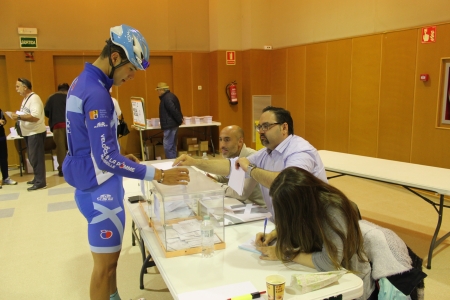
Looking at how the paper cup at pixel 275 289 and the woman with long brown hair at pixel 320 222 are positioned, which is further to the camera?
the woman with long brown hair at pixel 320 222

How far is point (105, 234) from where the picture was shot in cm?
198

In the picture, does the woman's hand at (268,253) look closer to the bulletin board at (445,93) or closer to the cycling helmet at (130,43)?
the cycling helmet at (130,43)

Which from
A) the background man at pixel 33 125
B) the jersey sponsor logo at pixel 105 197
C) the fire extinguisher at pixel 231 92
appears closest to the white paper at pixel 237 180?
the jersey sponsor logo at pixel 105 197

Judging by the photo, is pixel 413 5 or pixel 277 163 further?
pixel 413 5

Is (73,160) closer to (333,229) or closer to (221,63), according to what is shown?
(333,229)

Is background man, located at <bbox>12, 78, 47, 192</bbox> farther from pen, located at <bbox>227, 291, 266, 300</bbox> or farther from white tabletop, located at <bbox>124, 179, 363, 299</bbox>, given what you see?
pen, located at <bbox>227, 291, 266, 300</bbox>

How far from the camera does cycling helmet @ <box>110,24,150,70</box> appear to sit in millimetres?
1855

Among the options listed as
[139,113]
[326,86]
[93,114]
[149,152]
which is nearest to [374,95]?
[326,86]

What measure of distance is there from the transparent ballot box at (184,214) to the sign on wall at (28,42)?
6.83 meters

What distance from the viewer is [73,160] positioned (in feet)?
6.25

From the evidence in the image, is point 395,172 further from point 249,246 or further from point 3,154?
point 3,154

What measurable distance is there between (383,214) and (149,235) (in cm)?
345

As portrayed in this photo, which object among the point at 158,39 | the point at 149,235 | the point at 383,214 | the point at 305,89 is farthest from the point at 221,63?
the point at 149,235

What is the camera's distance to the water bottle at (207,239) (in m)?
1.87
